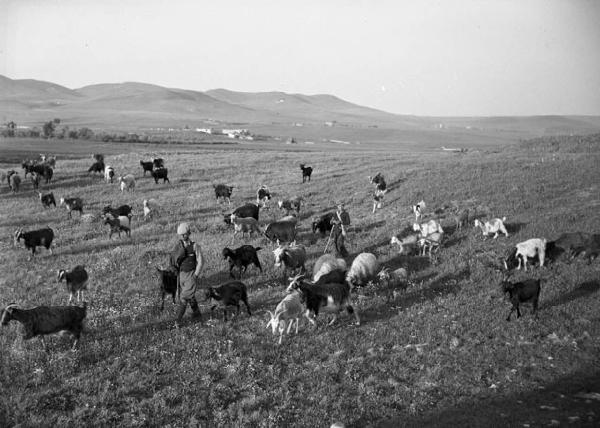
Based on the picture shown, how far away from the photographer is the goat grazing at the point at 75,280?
13.5m

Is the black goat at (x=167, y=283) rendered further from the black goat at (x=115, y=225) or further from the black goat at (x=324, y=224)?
the black goat at (x=115, y=225)

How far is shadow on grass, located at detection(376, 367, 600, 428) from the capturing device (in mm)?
8031

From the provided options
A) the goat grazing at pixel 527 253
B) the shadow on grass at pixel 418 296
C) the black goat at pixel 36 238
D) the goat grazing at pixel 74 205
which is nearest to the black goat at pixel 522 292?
the shadow on grass at pixel 418 296

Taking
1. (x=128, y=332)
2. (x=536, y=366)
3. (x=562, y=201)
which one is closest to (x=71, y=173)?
(x=128, y=332)

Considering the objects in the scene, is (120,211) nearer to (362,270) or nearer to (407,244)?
(362,270)

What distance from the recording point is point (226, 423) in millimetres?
8195

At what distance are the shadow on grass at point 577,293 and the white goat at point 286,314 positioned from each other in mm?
6349

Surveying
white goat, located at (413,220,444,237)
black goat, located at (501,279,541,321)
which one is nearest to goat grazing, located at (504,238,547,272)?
black goat, located at (501,279,541,321)

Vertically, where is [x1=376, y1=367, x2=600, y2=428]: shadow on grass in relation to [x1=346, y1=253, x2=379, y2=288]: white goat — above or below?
below

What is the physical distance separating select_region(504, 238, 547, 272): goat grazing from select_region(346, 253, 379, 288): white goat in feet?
13.3

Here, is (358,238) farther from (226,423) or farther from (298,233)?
(226,423)

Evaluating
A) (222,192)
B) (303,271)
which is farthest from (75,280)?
(222,192)

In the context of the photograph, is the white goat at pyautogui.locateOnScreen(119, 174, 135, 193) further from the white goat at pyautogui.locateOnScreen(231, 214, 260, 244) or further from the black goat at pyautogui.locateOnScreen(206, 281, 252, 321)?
the black goat at pyautogui.locateOnScreen(206, 281, 252, 321)

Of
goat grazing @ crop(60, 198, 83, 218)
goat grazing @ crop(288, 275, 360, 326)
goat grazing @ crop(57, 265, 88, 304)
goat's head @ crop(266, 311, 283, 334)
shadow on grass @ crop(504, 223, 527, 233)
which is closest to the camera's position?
goat's head @ crop(266, 311, 283, 334)
